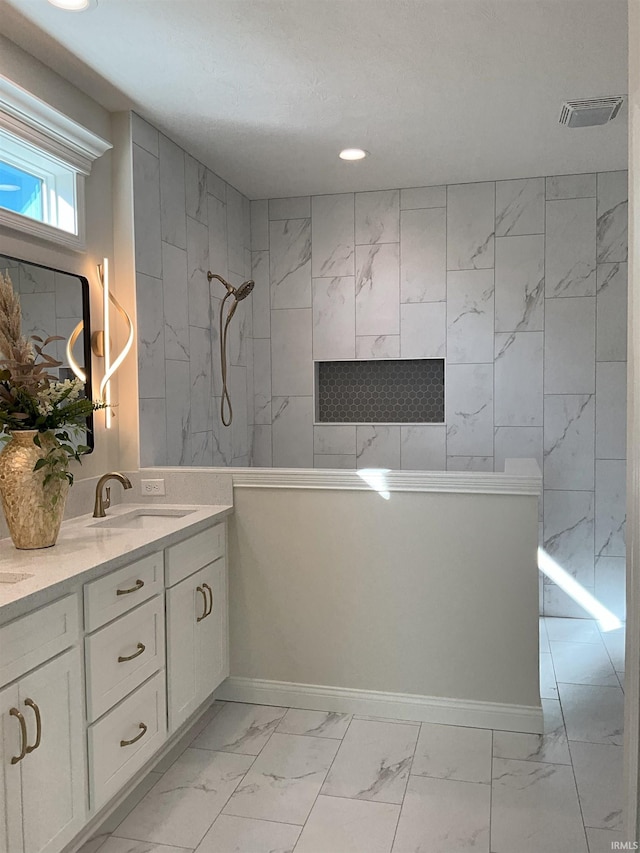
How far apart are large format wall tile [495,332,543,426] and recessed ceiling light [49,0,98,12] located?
283 cm

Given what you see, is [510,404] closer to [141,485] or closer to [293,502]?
[293,502]

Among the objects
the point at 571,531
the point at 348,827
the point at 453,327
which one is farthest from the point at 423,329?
the point at 348,827

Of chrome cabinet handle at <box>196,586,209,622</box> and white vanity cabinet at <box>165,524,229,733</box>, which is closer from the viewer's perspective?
white vanity cabinet at <box>165,524,229,733</box>

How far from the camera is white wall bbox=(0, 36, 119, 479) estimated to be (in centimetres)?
256

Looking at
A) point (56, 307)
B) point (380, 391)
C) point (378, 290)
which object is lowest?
point (380, 391)

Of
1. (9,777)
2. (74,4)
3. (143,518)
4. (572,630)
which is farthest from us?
(572,630)

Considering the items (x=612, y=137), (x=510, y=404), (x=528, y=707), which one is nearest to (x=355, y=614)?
(x=528, y=707)

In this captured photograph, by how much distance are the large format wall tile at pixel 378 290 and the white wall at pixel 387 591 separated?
174 cm

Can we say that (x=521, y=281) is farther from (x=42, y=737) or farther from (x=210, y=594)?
(x=42, y=737)

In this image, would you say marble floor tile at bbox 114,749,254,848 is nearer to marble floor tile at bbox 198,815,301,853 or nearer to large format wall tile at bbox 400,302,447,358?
marble floor tile at bbox 198,815,301,853

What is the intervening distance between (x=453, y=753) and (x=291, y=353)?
8.72ft

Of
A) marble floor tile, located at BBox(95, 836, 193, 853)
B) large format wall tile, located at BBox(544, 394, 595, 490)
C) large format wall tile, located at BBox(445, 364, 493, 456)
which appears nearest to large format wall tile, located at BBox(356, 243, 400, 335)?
large format wall tile, located at BBox(445, 364, 493, 456)

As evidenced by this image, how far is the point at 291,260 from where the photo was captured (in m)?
4.55

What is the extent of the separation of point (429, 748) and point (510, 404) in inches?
86.9
